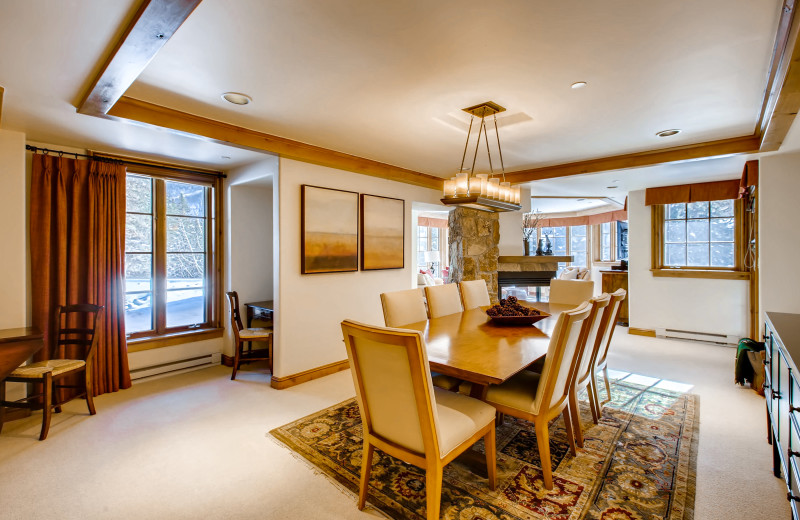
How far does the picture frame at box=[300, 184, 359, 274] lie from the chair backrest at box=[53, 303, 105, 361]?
176cm

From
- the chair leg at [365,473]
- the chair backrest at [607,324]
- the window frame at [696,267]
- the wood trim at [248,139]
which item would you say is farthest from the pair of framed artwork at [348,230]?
the window frame at [696,267]

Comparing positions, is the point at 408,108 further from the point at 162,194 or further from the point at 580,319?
the point at 162,194

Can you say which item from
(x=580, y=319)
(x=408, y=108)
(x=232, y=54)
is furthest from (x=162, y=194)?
(x=580, y=319)

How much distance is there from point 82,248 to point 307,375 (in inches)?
93.7

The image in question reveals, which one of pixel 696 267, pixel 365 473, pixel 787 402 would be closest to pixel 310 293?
pixel 365 473

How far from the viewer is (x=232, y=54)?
2.01 metres

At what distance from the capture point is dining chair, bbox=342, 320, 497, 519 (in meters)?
1.53

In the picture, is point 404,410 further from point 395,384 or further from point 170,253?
point 170,253

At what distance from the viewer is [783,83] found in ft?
6.46

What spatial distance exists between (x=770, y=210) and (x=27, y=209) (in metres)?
6.64

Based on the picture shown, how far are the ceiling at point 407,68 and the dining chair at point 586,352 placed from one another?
1407 mm

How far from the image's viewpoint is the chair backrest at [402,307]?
2.80 m

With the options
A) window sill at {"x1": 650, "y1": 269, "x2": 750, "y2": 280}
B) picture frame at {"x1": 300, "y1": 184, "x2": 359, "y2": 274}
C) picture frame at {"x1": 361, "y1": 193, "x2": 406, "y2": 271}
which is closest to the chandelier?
picture frame at {"x1": 300, "y1": 184, "x2": 359, "y2": 274}

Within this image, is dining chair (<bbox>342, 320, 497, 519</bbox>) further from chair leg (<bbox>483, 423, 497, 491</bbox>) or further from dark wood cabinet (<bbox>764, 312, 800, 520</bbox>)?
dark wood cabinet (<bbox>764, 312, 800, 520</bbox>)
